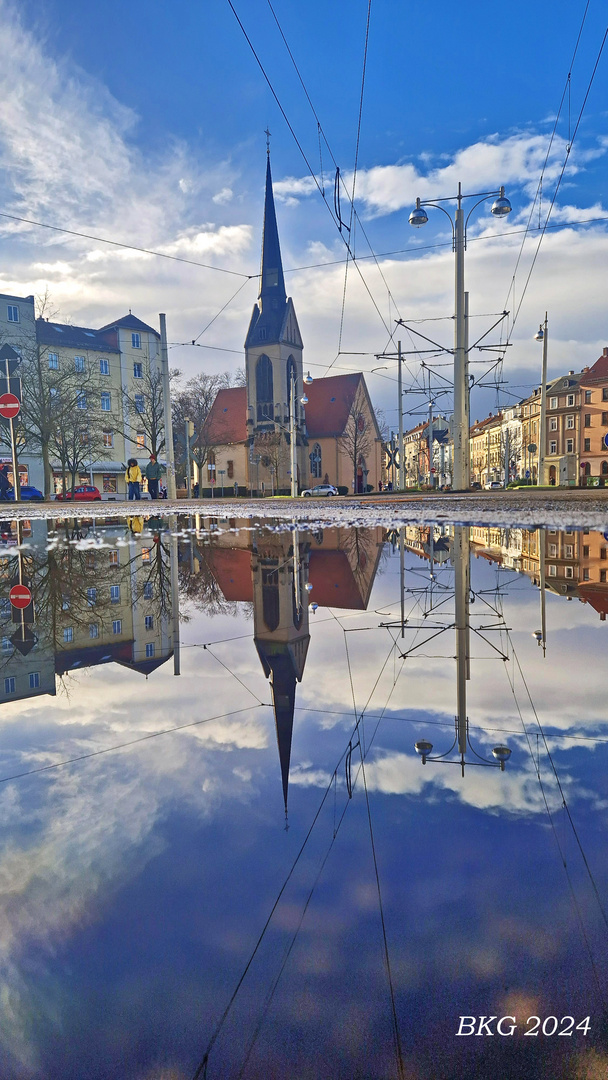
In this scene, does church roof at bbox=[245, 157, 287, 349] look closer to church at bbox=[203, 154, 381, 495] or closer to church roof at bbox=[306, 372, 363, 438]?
church at bbox=[203, 154, 381, 495]

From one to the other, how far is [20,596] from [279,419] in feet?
214

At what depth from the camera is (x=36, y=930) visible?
1.11m

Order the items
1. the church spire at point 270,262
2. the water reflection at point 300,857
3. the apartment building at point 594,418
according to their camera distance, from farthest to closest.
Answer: the apartment building at point 594,418 → the church spire at point 270,262 → the water reflection at point 300,857

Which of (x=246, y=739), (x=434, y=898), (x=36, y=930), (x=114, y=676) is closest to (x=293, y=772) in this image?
(x=246, y=739)

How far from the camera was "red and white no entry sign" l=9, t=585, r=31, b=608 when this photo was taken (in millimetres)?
4031

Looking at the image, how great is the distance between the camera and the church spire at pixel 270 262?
66562 millimetres

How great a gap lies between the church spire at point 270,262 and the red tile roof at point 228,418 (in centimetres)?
1281

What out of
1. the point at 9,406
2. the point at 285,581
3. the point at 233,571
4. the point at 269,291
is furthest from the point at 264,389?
the point at 285,581

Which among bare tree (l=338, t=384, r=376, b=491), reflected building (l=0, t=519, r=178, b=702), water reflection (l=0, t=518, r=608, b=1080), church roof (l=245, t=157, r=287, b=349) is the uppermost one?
church roof (l=245, t=157, r=287, b=349)

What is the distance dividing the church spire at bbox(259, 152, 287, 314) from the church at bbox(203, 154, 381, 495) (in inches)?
4.0

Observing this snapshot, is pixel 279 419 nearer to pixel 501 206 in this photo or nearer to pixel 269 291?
pixel 269 291

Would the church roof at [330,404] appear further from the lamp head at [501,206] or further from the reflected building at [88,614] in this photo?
the reflected building at [88,614]

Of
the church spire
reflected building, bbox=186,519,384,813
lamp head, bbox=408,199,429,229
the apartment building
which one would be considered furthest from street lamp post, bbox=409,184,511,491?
the apartment building

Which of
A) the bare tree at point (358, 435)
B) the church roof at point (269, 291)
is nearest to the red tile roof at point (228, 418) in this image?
the church roof at point (269, 291)
